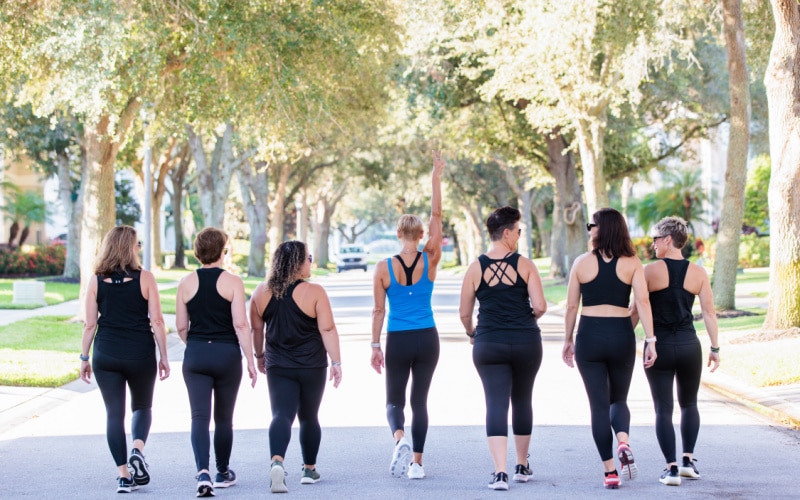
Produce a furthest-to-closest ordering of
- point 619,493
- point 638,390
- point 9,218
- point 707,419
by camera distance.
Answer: point 9,218, point 638,390, point 707,419, point 619,493

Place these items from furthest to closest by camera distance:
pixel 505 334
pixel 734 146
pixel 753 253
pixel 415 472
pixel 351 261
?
pixel 351 261 < pixel 753 253 < pixel 734 146 < pixel 415 472 < pixel 505 334

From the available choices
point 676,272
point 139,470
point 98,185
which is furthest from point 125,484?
point 98,185

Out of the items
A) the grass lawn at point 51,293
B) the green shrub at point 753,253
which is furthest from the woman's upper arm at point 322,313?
the green shrub at point 753,253

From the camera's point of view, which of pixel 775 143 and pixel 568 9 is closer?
pixel 775 143

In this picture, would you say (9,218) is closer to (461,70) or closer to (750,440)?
(461,70)

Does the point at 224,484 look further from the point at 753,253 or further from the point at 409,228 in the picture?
the point at 753,253

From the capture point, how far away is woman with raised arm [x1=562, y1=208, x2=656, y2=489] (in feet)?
24.1

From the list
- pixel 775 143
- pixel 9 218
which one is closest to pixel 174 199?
pixel 9 218

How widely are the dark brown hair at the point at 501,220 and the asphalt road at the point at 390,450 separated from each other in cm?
177

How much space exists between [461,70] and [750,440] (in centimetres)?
2434

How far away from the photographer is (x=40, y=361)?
47.8 ft

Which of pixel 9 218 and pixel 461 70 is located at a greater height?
pixel 461 70

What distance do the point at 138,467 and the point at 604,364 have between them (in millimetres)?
3282

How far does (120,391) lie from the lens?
7.36 m
